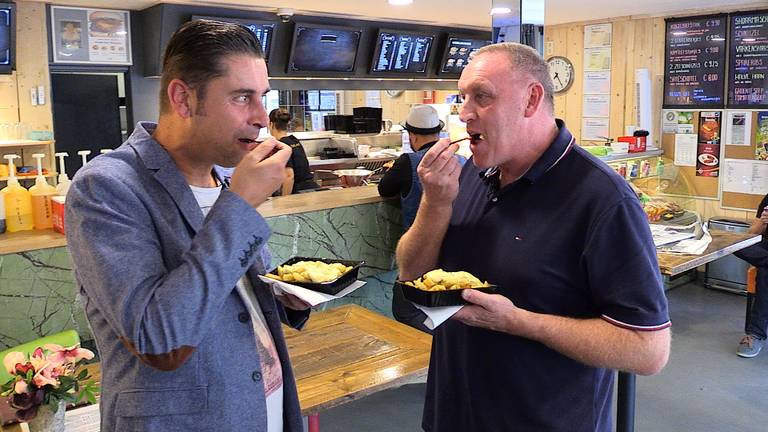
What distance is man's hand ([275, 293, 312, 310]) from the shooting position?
1.60 metres

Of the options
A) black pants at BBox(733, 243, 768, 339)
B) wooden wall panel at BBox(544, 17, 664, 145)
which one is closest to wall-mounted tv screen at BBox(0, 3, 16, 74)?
wooden wall panel at BBox(544, 17, 664, 145)

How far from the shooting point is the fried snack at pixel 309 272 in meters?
1.61

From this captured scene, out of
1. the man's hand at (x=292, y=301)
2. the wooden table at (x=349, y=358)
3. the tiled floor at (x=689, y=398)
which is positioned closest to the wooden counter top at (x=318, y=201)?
the wooden table at (x=349, y=358)

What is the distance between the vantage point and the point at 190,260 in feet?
4.00

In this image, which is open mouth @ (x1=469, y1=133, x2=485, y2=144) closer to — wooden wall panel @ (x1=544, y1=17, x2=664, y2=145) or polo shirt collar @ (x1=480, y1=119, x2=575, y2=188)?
polo shirt collar @ (x1=480, y1=119, x2=575, y2=188)

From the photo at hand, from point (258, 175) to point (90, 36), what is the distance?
19.2 ft

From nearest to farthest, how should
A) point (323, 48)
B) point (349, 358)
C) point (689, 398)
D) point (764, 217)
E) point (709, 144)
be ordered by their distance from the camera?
point (349, 358)
point (689, 398)
point (764, 217)
point (709, 144)
point (323, 48)

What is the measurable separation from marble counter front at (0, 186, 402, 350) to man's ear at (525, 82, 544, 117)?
1536 millimetres

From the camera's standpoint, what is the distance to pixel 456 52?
28.0 ft

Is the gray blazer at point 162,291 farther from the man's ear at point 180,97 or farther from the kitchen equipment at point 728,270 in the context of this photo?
the kitchen equipment at point 728,270

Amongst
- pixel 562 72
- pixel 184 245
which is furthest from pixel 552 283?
pixel 562 72

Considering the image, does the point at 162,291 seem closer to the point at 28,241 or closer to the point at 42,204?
the point at 28,241

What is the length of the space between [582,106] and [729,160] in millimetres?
1810

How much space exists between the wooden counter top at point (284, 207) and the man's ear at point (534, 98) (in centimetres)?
119
